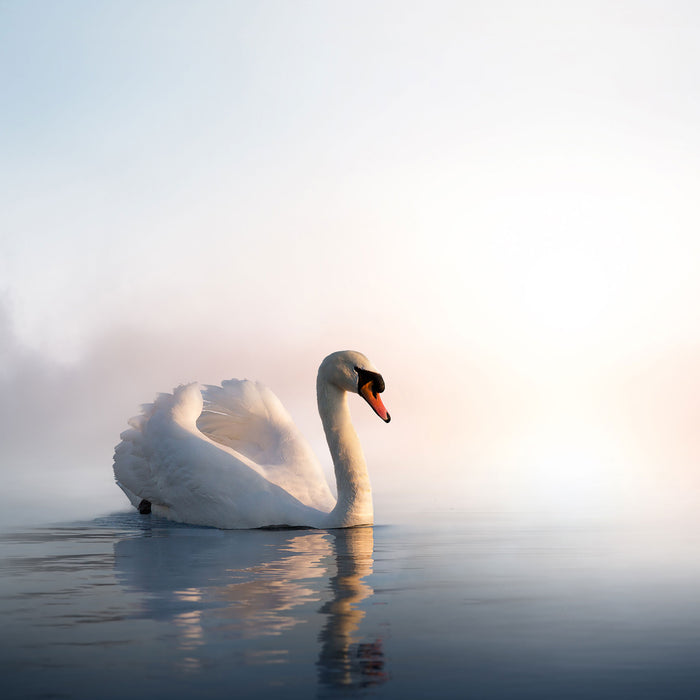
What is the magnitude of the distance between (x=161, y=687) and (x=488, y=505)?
11689 millimetres

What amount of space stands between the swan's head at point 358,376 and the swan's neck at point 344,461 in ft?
0.85

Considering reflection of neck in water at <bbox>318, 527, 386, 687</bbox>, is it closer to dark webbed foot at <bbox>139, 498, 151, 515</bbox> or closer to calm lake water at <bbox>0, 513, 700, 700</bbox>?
calm lake water at <bbox>0, 513, 700, 700</bbox>

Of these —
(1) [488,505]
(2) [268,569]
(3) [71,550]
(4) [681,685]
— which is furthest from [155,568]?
(1) [488,505]

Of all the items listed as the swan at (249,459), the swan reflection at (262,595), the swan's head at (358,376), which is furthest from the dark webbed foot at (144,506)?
the swan's head at (358,376)

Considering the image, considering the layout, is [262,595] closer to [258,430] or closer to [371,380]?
[371,380]

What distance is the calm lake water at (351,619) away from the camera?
4730 millimetres

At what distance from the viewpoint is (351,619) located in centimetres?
609

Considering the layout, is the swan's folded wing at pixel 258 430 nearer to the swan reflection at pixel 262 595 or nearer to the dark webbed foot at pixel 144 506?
the dark webbed foot at pixel 144 506

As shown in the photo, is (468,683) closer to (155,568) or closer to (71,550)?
(155,568)

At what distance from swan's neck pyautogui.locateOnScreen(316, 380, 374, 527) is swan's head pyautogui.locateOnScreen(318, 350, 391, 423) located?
26cm

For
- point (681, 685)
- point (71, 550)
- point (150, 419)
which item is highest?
point (150, 419)

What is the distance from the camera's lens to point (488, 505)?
15.9 meters

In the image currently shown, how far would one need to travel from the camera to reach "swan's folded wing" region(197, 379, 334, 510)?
1323 centimetres

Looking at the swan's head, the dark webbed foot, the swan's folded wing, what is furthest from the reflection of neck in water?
the dark webbed foot
